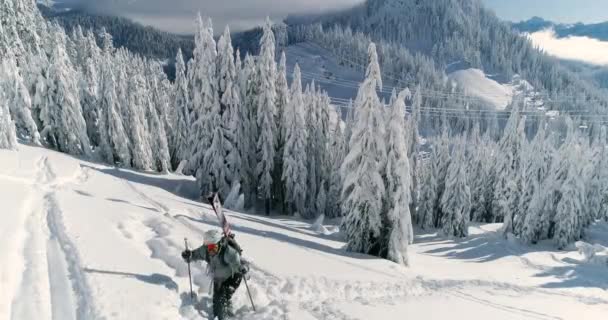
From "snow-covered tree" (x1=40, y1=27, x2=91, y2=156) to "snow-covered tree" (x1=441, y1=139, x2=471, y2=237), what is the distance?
39.9 m

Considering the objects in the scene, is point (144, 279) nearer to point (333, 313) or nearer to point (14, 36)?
point (333, 313)

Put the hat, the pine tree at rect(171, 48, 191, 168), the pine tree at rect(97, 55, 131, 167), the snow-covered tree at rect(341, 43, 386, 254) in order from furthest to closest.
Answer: the pine tree at rect(171, 48, 191, 168)
the pine tree at rect(97, 55, 131, 167)
the snow-covered tree at rect(341, 43, 386, 254)
the hat

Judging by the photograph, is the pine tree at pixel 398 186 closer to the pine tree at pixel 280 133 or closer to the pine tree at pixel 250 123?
the pine tree at pixel 250 123

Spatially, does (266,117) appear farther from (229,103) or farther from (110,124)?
(110,124)

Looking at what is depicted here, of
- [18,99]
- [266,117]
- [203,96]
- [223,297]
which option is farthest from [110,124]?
[223,297]

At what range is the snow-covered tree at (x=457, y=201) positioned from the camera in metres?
47.9

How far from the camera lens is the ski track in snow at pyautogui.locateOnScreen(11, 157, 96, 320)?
23.8 ft

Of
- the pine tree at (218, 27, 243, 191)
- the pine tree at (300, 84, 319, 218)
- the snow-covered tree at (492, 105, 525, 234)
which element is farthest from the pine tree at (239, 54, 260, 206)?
the snow-covered tree at (492, 105, 525, 234)

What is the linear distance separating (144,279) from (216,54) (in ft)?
94.1

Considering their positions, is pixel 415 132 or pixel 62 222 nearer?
pixel 62 222

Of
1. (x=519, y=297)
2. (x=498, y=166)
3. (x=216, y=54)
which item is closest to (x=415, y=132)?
(x=498, y=166)

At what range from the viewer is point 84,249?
10.3m

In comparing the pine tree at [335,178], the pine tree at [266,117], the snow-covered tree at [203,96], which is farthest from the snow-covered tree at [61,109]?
the pine tree at [335,178]

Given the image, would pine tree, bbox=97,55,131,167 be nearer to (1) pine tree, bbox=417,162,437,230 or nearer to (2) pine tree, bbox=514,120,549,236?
(1) pine tree, bbox=417,162,437,230
